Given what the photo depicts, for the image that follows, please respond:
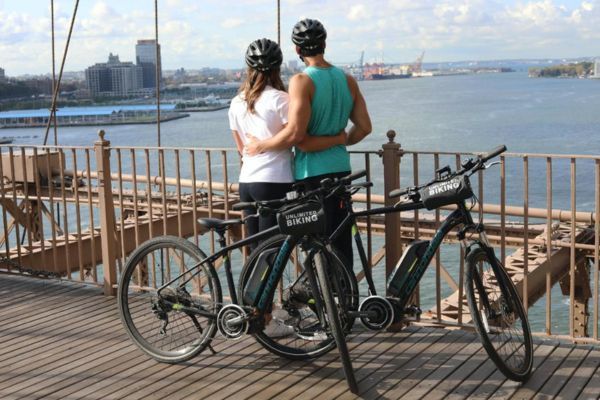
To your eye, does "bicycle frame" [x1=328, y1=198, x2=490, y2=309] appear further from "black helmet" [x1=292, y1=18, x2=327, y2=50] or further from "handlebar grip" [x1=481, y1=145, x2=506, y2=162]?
"black helmet" [x1=292, y1=18, x2=327, y2=50]

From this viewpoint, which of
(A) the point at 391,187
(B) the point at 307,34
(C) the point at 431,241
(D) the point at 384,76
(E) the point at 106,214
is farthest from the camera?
(D) the point at 384,76

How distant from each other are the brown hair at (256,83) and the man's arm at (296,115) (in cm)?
16

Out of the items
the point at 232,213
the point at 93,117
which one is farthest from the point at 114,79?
the point at 232,213

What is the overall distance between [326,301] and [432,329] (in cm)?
130

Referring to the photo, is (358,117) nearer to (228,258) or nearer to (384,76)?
(228,258)

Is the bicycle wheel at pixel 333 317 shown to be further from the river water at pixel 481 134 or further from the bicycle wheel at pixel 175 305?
the river water at pixel 481 134

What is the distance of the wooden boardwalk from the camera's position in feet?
13.2

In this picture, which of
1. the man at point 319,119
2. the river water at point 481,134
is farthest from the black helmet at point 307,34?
the river water at point 481,134

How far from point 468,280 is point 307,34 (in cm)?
145

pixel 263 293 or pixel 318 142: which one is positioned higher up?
pixel 318 142

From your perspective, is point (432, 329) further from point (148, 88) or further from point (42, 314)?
point (148, 88)

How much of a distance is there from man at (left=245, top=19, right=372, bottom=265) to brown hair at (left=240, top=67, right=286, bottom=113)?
0.48ft

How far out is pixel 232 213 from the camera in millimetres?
7883

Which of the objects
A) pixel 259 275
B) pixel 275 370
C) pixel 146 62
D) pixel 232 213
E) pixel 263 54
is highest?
pixel 146 62
